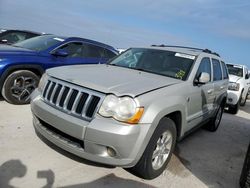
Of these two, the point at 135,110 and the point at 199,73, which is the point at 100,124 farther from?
the point at 199,73

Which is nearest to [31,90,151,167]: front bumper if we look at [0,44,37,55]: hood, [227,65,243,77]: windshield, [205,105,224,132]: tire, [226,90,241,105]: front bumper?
[0,44,37,55]: hood

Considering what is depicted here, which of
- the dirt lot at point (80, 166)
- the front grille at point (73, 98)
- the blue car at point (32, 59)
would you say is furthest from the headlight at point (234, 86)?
→ the front grille at point (73, 98)

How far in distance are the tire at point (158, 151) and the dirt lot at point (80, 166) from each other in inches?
5.2

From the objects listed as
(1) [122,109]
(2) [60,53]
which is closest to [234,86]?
(2) [60,53]

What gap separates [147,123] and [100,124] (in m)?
0.53

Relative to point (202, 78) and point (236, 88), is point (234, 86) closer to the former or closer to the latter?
point (236, 88)

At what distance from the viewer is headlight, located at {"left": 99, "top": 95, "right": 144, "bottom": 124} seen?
3.00 m

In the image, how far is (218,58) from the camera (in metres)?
6.14

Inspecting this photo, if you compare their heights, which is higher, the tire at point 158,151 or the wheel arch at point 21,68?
the wheel arch at point 21,68

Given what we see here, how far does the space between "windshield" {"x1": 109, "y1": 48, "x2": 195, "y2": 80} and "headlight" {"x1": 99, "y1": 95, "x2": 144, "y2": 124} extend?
56.8 inches

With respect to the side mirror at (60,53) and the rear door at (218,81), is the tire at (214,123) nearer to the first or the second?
the rear door at (218,81)

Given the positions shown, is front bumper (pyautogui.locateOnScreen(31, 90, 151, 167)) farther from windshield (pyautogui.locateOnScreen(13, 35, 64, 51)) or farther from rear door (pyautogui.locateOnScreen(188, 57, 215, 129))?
windshield (pyautogui.locateOnScreen(13, 35, 64, 51))

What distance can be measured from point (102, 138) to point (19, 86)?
11.5 feet

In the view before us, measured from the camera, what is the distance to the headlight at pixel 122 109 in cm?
300
